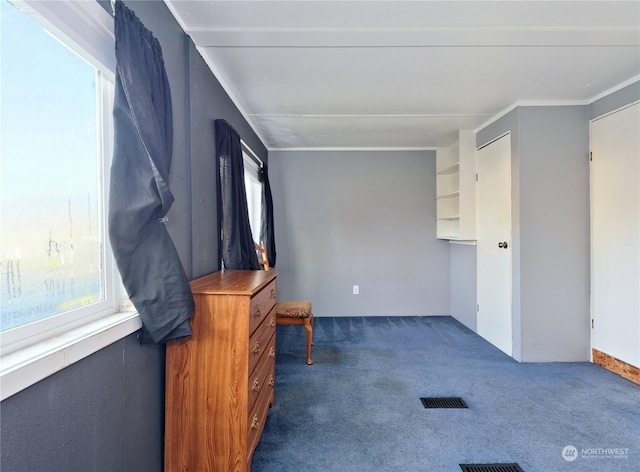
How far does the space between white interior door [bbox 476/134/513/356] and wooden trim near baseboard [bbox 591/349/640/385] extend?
2.13 feet

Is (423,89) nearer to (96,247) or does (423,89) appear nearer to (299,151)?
(299,151)

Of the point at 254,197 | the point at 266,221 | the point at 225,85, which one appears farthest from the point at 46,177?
the point at 254,197

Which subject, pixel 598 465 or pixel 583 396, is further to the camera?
pixel 583 396

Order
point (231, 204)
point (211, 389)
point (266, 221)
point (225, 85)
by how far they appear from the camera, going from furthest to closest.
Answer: point (266, 221)
point (225, 85)
point (231, 204)
point (211, 389)

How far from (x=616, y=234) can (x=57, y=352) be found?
11.5 feet

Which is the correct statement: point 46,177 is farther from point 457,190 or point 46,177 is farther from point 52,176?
point 457,190

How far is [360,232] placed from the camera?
13.0 feet

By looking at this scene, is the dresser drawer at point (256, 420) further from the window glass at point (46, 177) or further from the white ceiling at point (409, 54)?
the white ceiling at point (409, 54)

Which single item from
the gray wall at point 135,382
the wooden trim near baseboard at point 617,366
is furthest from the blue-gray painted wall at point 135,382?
the wooden trim near baseboard at point 617,366

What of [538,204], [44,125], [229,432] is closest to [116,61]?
[44,125]

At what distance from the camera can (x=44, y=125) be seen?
875 mm

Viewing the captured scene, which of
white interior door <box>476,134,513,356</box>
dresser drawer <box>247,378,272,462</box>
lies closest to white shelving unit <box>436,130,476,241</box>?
white interior door <box>476,134,513,356</box>

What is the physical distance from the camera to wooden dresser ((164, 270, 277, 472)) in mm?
1253

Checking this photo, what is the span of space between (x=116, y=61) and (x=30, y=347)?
0.98 metres
